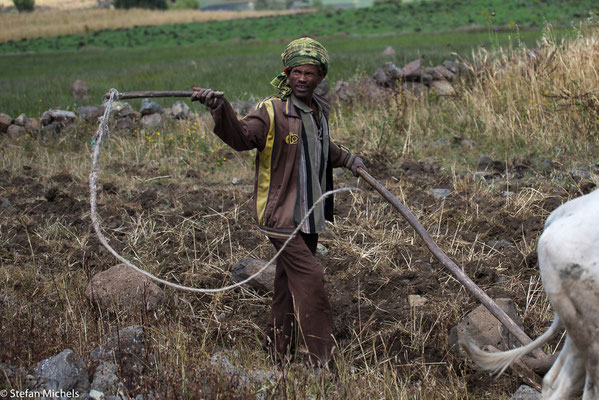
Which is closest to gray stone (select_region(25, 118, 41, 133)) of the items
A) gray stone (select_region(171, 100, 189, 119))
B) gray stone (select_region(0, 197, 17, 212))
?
gray stone (select_region(171, 100, 189, 119))

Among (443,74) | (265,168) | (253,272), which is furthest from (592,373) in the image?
(443,74)

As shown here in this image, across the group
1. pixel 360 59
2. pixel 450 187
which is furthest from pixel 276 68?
pixel 450 187

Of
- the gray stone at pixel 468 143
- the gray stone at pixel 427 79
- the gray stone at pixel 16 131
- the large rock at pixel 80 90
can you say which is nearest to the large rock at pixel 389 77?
the gray stone at pixel 427 79

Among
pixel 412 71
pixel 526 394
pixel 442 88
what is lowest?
pixel 526 394

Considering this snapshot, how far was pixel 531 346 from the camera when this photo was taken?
2400 millimetres

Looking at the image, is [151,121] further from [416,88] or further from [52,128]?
[416,88]

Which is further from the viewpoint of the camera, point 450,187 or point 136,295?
point 450,187

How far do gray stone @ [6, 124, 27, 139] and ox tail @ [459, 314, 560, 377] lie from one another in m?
7.82

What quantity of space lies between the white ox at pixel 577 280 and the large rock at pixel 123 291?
235 cm

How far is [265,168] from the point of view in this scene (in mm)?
3367

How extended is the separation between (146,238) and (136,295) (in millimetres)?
1076

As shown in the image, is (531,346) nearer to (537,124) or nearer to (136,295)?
(136,295)

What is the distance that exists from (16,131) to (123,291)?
5923 millimetres

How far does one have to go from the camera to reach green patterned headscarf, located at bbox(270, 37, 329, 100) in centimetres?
329
